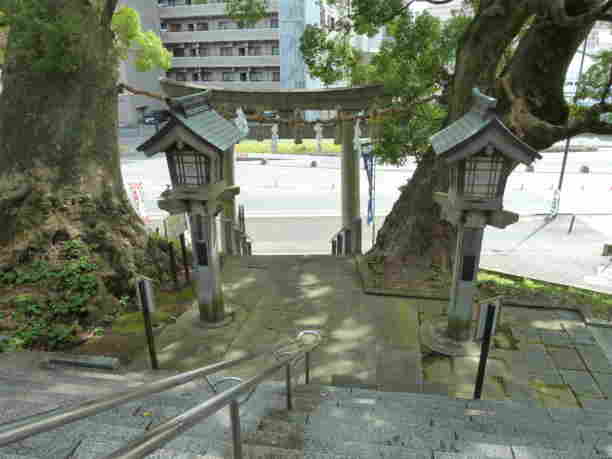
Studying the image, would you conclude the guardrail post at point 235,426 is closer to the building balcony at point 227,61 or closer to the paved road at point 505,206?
the paved road at point 505,206

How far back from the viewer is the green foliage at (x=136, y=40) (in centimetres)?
1209

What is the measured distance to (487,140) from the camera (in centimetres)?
555

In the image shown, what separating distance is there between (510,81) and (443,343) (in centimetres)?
565

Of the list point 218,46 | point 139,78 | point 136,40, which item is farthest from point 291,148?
point 136,40

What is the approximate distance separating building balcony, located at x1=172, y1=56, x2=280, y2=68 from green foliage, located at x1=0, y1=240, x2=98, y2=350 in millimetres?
41130

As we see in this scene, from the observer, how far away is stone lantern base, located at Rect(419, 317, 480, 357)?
A: 6648 millimetres

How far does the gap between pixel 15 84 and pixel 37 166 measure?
1.69 m

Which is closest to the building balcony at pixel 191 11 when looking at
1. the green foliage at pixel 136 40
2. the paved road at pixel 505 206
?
the paved road at pixel 505 206

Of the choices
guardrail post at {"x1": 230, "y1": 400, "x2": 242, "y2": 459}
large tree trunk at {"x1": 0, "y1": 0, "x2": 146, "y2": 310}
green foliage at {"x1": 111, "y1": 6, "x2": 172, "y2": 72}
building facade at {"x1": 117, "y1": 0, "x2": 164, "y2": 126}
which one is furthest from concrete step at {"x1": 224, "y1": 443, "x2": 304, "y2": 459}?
building facade at {"x1": 117, "y1": 0, "x2": 164, "y2": 126}

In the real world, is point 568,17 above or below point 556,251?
above

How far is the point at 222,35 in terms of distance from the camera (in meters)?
45.3

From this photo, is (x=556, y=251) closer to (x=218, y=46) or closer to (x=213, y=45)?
(x=218, y=46)

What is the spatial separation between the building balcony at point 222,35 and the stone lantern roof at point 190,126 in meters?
40.7

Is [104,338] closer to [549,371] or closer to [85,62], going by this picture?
[85,62]
